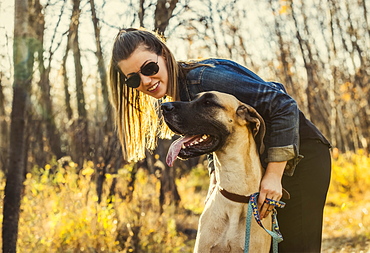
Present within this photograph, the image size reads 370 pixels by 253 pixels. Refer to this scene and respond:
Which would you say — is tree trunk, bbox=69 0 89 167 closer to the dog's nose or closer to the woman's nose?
the woman's nose

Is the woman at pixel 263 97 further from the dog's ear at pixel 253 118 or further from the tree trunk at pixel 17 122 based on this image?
the tree trunk at pixel 17 122

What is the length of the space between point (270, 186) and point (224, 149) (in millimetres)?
324

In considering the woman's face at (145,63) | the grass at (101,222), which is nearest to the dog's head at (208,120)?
the woman's face at (145,63)

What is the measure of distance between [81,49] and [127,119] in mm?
4640

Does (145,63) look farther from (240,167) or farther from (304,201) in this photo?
(304,201)

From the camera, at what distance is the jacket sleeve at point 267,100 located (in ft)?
8.61

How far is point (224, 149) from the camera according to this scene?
2.70m

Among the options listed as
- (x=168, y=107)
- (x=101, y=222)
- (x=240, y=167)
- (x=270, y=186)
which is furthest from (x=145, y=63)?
(x=101, y=222)

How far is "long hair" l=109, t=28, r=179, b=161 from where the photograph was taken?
2.93 meters

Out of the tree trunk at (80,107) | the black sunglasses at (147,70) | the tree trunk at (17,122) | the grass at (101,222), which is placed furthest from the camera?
the tree trunk at (80,107)

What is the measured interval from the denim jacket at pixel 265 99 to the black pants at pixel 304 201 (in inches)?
5.2

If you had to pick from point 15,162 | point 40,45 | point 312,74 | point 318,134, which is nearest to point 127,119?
point 318,134

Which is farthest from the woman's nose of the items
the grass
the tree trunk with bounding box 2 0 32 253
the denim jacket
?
the grass

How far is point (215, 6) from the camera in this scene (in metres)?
7.88
